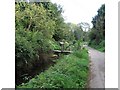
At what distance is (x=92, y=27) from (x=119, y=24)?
0.34 meters

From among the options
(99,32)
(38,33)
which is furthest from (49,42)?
(99,32)

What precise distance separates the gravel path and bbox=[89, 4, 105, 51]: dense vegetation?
0.07 meters

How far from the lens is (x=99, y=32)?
4699mm

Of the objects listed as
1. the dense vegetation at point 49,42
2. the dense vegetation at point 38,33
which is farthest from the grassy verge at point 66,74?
the dense vegetation at point 38,33

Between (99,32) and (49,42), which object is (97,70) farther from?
(49,42)


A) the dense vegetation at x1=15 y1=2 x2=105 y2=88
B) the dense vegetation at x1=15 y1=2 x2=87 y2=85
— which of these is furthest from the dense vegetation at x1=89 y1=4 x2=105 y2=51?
the dense vegetation at x1=15 y1=2 x2=87 y2=85

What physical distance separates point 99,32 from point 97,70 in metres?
0.43

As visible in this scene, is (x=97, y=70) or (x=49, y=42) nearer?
(x=97, y=70)

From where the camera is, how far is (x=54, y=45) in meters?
4.84

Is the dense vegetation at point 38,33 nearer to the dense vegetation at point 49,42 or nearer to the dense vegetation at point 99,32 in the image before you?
the dense vegetation at point 49,42

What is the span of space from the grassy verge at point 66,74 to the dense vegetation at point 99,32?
172mm

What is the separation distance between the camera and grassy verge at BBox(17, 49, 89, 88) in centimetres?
459

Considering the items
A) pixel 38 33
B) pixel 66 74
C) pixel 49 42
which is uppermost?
pixel 38 33

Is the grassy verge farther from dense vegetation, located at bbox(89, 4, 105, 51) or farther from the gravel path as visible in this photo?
dense vegetation, located at bbox(89, 4, 105, 51)
